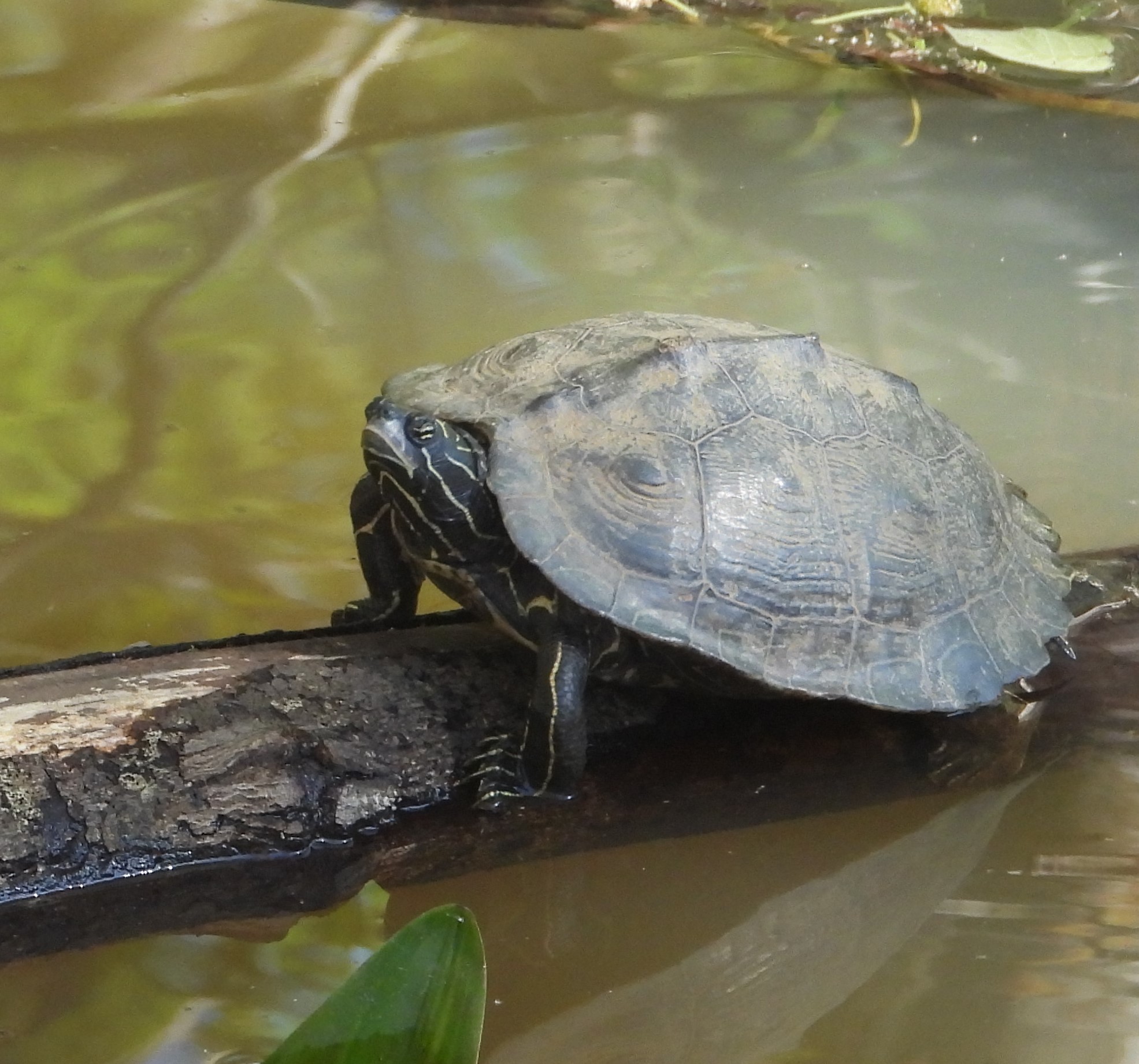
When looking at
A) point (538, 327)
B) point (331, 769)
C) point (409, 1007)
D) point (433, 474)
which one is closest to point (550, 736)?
point (331, 769)

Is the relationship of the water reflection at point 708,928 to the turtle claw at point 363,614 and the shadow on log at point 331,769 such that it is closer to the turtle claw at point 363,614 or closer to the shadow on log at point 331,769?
the shadow on log at point 331,769

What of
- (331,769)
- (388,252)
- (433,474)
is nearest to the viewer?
(331,769)

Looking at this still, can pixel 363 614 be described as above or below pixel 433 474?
below

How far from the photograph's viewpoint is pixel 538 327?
491cm

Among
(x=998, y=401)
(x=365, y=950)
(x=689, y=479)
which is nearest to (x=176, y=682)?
(x=365, y=950)

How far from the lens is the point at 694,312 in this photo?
5.08 m

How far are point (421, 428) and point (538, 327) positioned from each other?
7.50 feet

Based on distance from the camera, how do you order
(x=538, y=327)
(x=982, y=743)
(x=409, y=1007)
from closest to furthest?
(x=409, y=1007) → (x=982, y=743) → (x=538, y=327)

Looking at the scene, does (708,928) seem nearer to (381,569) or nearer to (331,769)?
(331,769)

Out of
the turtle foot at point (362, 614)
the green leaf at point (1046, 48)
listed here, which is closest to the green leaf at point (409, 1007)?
the turtle foot at point (362, 614)

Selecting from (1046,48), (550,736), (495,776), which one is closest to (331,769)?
(495,776)

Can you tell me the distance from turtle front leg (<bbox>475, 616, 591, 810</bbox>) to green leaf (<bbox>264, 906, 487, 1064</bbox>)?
1.14 metres

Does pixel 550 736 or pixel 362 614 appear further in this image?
pixel 362 614

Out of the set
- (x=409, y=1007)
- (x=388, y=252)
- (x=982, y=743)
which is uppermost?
(x=388, y=252)
